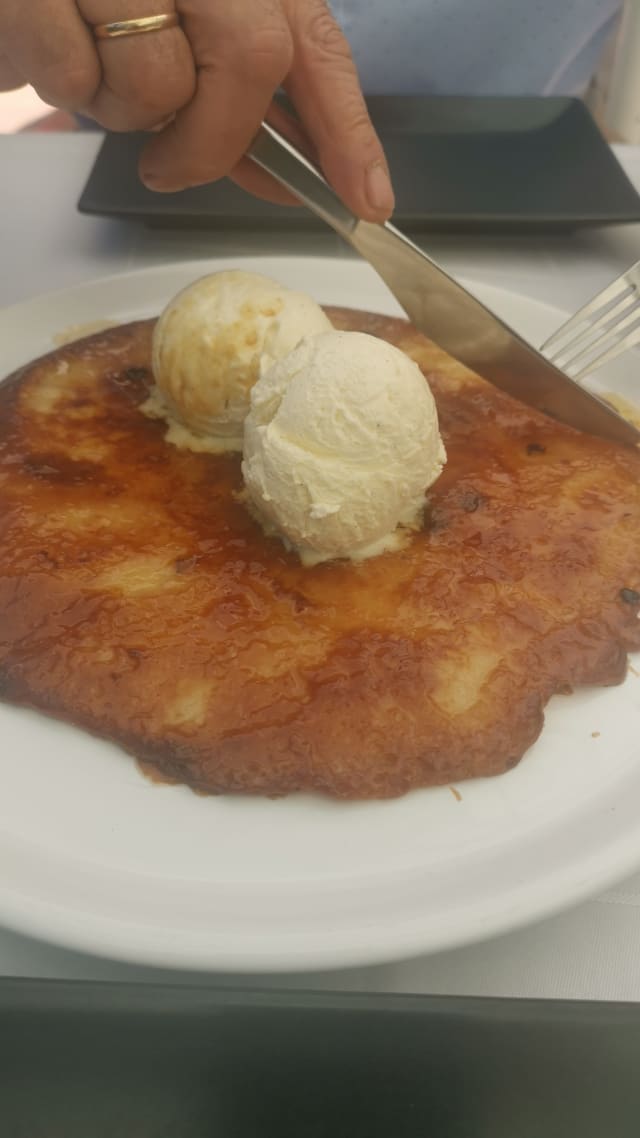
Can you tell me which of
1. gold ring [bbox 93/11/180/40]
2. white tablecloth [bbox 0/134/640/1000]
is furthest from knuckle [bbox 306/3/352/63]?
white tablecloth [bbox 0/134/640/1000]

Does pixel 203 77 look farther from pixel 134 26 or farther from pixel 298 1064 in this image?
pixel 298 1064

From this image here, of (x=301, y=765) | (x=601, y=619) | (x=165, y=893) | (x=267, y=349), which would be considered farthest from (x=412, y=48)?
(x=165, y=893)

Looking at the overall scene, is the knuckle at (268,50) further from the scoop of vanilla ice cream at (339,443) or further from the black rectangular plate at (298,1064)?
the black rectangular plate at (298,1064)

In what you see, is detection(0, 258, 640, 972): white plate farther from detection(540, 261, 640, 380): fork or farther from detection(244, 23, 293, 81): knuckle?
detection(244, 23, 293, 81): knuckle

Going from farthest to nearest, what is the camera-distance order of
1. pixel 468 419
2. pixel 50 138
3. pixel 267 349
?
pixel 50 138 → pixel 468 419 → pixel 267 349

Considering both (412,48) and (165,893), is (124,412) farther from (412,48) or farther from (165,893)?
(412,48)

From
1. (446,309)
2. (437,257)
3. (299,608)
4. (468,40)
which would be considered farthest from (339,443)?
(468,40)

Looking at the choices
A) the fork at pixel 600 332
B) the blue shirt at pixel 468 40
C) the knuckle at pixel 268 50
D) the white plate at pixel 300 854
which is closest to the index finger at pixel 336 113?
the knuckle at pixel 268 50
